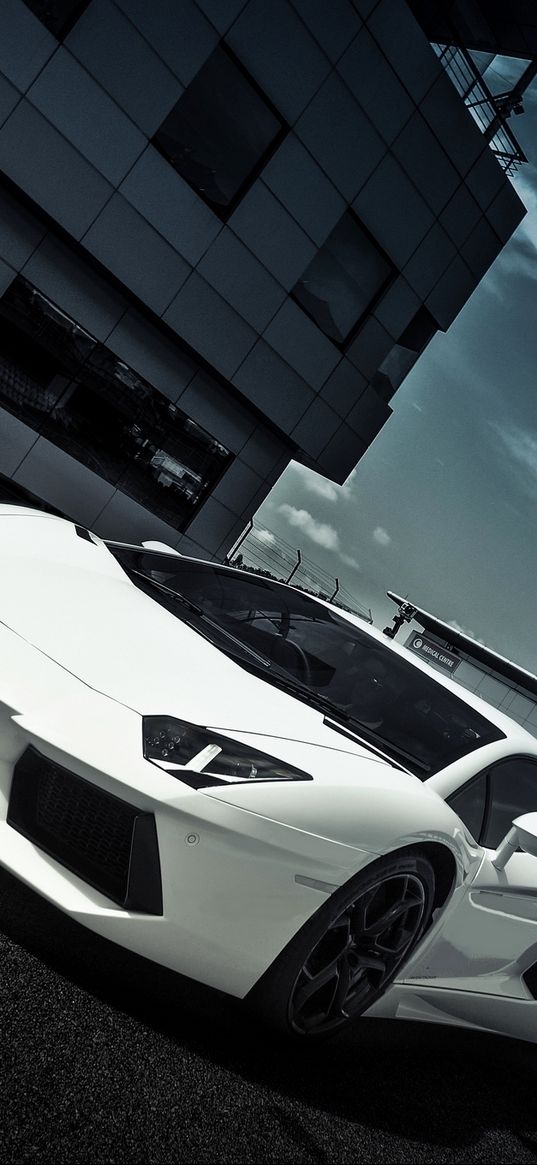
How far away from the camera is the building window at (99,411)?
1356 centimetres

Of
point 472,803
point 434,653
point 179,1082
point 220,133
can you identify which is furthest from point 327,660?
point 434,653

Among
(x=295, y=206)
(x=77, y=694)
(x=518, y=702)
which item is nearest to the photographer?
(x=77, y=694)

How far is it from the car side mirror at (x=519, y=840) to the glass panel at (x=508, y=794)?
0.12m

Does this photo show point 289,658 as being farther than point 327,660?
No

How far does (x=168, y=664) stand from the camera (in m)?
2.76

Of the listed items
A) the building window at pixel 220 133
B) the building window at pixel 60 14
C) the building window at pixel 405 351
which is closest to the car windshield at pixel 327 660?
the building window at pixel 60 14

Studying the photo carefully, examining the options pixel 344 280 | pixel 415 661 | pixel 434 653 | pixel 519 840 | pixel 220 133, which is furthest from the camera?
pixel 434 653

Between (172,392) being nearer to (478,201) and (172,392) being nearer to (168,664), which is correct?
(478,201)

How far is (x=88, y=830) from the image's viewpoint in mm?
2342

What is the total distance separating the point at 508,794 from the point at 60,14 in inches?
496

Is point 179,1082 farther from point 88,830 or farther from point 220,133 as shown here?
point 220,133

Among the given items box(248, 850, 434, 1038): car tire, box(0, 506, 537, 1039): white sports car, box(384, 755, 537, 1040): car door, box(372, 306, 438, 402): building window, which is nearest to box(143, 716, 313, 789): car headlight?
box(0, 506, 537, 1039): white sports car

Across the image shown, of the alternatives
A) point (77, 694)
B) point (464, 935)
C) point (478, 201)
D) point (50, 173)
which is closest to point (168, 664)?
point (77, 694)

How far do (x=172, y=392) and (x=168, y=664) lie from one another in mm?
12887
